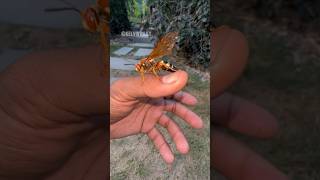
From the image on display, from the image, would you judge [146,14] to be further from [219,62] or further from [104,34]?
[219,62]

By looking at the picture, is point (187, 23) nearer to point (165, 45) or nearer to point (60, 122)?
point (165, 45)

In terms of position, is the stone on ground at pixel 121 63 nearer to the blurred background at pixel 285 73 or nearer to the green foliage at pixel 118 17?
the green foliage at pixel 118 17

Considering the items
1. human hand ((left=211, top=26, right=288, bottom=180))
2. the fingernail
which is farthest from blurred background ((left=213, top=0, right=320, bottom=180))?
the fingernail

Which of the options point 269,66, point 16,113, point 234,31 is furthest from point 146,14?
point 269,66

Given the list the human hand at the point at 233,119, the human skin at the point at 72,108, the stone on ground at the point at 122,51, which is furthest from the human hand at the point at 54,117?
the human hand at the point at 233,119

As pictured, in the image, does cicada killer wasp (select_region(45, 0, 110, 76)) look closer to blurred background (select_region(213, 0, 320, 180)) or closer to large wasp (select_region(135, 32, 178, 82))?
large wasp (select_region(135, 32, 178, 82))

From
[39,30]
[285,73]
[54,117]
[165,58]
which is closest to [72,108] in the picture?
[54,117]
